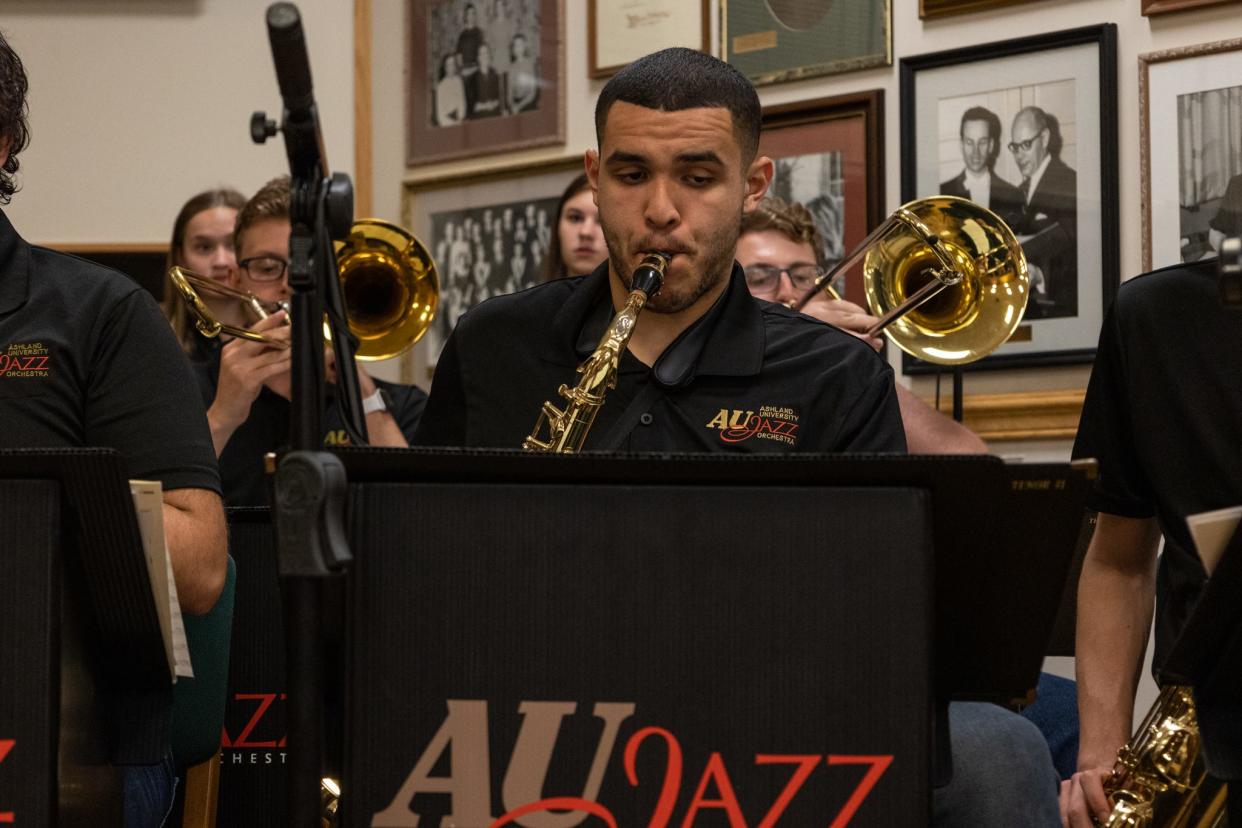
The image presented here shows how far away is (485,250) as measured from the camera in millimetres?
4508

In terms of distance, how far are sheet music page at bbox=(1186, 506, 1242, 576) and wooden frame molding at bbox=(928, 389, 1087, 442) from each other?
2.24 meters

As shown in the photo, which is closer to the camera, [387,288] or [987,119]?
[387,288]

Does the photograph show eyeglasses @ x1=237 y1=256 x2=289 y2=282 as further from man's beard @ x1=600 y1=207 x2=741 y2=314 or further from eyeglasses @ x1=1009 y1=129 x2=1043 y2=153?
eyeglasses @ x1=1009 y1=129 x2=1043 y2=153

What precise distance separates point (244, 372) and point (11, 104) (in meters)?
1.26

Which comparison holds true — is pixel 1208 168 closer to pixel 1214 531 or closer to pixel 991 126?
pixel 991 126

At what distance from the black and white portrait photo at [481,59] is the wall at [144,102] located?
28 cm

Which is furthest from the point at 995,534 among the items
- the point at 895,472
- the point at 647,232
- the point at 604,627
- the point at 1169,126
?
the point at 1169,126

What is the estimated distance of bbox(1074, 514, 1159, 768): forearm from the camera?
2.08 m

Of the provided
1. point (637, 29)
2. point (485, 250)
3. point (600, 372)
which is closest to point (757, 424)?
point (600, 372)

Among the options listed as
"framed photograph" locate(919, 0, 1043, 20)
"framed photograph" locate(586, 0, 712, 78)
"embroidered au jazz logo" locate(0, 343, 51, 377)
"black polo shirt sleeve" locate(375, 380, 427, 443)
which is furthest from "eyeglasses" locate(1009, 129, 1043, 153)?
"embroidered au jazz logo" locate(0, 343, 51, 377)

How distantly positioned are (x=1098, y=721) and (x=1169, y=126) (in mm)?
1819

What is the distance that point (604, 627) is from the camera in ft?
4.21

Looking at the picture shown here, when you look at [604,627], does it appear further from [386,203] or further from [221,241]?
[386,203]

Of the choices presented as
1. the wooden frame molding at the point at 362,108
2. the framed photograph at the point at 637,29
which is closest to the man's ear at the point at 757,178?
the framed photograph at the point at 637,29
